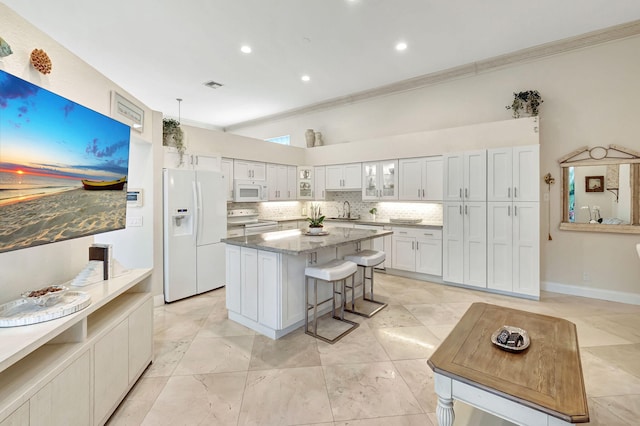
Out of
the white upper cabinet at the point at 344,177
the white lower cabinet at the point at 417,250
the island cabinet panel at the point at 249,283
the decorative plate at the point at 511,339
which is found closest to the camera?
the decorative plate at the point at 511,339

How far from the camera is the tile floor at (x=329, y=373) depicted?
6.35ft

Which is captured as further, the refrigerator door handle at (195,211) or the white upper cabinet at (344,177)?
the white upper cabinet at (344,177)

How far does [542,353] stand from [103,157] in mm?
3195

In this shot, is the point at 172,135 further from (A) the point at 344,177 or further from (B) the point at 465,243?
(B) the point at 465,243

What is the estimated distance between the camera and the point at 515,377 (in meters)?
1.41

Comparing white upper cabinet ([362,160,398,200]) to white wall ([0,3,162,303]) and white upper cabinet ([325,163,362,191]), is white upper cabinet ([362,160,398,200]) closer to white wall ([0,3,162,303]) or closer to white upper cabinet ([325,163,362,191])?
white upper cabinet ([325,163,362,191])

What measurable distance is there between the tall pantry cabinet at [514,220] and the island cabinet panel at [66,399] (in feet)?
15.7

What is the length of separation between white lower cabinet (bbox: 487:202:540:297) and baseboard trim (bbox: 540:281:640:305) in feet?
2.20

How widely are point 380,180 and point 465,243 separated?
1961 millimetres

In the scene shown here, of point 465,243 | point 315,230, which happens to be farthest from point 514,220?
point 315,230

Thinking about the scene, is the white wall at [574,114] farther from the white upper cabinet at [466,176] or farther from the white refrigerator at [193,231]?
the white refrigerator at [193,231]

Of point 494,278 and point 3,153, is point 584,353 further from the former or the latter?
point 3,153

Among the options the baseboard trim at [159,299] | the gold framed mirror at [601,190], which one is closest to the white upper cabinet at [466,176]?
the gold framed mirror at [601,190]

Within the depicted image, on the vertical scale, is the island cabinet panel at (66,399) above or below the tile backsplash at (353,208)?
below
